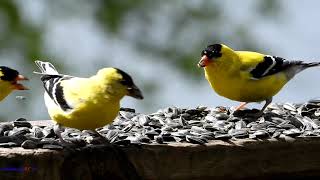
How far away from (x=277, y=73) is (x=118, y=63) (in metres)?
3.82

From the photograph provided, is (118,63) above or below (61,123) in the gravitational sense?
below

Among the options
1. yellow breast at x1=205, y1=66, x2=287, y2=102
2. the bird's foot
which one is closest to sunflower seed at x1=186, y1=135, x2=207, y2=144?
the bird's foot

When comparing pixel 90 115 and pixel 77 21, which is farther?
pixel 77 21

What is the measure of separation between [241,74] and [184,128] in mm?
1026

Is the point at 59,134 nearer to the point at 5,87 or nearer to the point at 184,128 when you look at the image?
the point at 184,128

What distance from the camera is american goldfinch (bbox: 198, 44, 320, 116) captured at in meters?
4.13

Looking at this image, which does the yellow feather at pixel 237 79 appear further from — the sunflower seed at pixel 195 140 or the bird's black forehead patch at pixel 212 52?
the sunflower seed at pixel 195 140

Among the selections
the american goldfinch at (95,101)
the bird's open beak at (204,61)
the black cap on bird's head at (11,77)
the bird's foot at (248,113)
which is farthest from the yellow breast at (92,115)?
the bird's open beak at (204,61)

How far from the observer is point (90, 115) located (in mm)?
2832

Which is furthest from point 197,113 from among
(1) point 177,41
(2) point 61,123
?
(1) point 177,41

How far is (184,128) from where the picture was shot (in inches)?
129

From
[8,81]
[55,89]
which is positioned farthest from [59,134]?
[8,81]

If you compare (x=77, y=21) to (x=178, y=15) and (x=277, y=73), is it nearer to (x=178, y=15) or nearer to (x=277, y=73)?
(x=178, y=15)

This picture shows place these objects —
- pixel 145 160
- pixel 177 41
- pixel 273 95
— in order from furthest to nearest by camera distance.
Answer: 1. pixel 177 41
2. pixel 273 95
3. pixel 145 160
